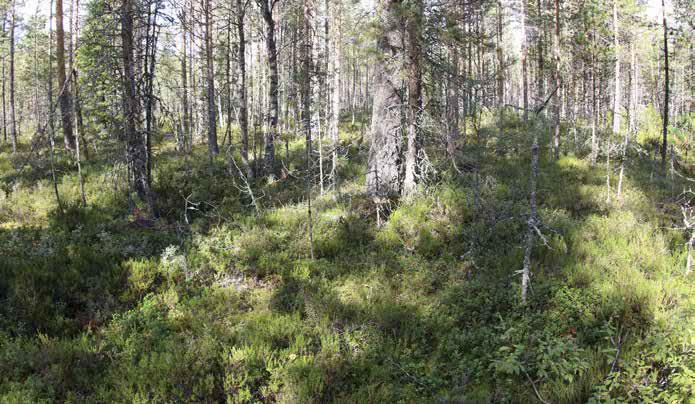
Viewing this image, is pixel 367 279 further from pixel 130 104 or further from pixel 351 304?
pixel 130 104

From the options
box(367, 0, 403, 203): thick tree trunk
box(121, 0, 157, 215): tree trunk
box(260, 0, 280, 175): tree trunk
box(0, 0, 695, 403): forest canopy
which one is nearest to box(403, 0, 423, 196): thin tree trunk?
box(0, 0, 695, 403): forest canopy

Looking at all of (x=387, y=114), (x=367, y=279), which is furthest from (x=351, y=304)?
(x=387, y=114)

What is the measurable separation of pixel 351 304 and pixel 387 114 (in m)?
5.17

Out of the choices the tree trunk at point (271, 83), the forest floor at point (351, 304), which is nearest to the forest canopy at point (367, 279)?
the forest floor at point (351, 304)

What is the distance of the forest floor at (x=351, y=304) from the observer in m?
4.39

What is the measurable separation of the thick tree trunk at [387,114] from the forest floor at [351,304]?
0.74m

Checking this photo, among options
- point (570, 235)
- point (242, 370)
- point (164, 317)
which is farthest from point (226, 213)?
point (570, 235)

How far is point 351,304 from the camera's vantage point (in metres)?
5.99

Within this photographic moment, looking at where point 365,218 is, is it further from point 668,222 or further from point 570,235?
point 668,222

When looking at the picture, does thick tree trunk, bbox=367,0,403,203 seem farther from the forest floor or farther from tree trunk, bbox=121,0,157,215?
tree trunk, bbox=121,0,157,215

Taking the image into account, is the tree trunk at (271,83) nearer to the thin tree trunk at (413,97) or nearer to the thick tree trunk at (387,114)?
the thick tree trunk at (387,114)

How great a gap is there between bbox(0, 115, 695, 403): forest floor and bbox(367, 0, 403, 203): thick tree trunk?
743 mm

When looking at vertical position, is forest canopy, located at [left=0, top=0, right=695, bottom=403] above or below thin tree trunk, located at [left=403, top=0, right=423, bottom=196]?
below

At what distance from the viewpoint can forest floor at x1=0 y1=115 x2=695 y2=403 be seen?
4.39 meters
